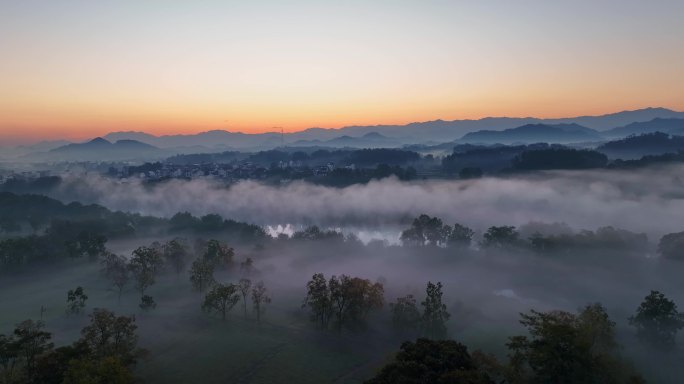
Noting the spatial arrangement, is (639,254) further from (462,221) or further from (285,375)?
(285,375)

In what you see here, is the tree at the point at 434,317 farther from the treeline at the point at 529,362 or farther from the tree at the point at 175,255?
the tree at the point at 175,255

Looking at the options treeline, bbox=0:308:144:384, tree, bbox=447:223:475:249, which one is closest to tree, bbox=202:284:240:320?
treeline, bbox=0:308:144:384

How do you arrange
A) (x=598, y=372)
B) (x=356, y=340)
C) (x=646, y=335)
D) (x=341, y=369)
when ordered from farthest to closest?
(x=356, y=340) → (x=646, y=335) → (x=341, y=369) → (x=598, y=372)

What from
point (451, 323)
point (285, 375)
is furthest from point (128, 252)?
point (451, 323)

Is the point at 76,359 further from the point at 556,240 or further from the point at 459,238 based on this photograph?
the point at 556,240

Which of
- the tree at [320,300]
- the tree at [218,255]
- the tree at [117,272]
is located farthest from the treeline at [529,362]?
the tree at [117,272]
